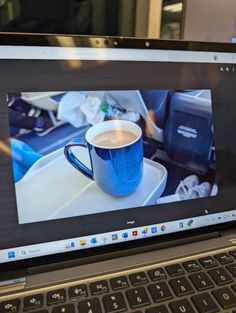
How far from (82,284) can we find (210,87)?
1.17 feet

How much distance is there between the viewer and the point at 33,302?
36 centimetres

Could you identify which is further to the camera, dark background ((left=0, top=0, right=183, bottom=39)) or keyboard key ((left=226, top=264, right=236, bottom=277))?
dark background ((left=0, top=0, right=183, bottom=39))

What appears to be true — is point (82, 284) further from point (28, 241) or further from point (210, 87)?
point (210, 87)

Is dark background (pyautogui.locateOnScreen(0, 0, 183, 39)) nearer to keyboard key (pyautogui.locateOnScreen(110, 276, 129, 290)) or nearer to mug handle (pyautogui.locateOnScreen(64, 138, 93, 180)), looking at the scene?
mug handle (pyautogui.locateOnScreen(64, 138, 93, 180))

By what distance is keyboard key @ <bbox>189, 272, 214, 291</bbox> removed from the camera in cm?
39

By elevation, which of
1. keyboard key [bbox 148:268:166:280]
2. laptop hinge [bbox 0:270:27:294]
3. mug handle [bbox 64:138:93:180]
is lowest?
laptop hinge [bbox 0:270:27:294]

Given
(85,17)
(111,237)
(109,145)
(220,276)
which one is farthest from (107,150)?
(85,17)

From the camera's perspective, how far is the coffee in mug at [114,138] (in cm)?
44

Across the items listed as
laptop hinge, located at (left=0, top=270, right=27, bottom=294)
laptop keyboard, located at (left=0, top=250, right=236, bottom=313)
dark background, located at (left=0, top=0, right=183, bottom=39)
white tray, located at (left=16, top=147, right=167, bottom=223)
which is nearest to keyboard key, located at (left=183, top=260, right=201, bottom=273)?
laptop keyboard, located at (left=0, top=250, right=236, bottom=313)

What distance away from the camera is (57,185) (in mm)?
425

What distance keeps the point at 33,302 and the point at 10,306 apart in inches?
1.0

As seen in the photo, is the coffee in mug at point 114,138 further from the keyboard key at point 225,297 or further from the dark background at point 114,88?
the keyboard key at point 225,297

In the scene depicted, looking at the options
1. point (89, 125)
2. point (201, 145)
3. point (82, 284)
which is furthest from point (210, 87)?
point (82, 284)

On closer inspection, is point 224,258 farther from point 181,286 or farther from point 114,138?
point 114,138
